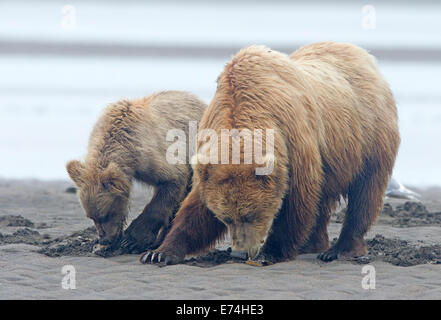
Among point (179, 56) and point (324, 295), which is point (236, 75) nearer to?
point (324, 295)

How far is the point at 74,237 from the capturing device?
7.52 meters

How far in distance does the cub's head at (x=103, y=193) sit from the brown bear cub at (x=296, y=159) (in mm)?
613

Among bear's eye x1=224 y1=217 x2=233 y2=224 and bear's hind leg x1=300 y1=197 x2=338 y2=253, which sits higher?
bear's eye x1=224 y1=217 x2=233 y2=224

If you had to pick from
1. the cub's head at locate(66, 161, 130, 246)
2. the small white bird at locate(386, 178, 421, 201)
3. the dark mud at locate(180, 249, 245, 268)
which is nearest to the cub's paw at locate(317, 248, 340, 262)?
the dark mud at locate(180, 249, 245, 268)

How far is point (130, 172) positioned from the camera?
687 centimetres

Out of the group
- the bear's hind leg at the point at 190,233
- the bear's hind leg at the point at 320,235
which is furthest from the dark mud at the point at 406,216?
the bear's hind leg at the point at 190,233

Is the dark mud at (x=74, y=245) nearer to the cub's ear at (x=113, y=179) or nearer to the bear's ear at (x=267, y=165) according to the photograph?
the cub's ear at (x=113, y=179)

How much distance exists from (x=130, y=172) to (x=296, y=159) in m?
1.72

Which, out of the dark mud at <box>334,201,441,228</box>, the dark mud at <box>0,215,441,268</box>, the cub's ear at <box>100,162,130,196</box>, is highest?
the cub's ear at <box>100,162,130,196</box>

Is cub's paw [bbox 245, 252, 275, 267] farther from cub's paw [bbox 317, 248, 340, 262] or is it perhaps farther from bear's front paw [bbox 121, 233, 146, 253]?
bear's front paw [bbox 121, 233, 146, 253]

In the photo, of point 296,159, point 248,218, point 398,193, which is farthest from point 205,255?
point 398,193

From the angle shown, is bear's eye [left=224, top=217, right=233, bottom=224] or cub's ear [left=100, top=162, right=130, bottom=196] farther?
cub's ear [left=100, top=162, right=130, bottom=196]

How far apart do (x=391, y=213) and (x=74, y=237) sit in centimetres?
410

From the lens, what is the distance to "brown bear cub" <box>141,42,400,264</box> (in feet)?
18.7
